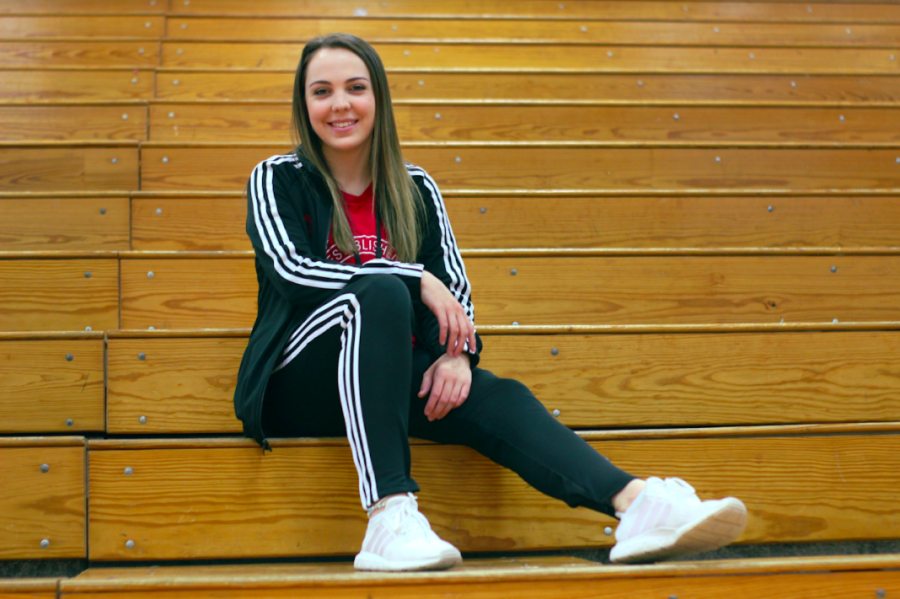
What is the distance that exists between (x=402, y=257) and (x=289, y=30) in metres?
1.13

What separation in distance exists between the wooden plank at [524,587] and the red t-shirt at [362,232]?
1.06ft

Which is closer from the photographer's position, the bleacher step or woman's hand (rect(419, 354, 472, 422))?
the bleacher step

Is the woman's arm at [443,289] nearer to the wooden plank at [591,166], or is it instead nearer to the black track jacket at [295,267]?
the black track jacket at [295,267]

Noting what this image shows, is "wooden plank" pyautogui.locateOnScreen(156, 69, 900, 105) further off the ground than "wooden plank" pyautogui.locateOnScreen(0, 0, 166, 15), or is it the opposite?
"wooden plank" pyautogui.locateOnScreen(0, 0, 166, 15)

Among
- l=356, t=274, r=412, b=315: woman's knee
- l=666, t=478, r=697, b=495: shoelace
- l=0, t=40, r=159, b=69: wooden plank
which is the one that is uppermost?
l=0, t=40, r=159, b=69: wooden plank

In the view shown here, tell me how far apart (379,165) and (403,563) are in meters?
0.41

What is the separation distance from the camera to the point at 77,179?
115 centimetres

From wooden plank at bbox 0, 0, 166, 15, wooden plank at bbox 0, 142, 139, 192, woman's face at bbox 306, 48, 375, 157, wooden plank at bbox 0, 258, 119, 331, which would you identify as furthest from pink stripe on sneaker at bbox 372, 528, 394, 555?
wooden plank at bbox 0, 0, 166, 15

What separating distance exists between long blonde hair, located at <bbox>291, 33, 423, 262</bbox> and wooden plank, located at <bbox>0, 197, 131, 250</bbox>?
38 centimetres

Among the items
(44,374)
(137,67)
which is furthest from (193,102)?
(44,374)

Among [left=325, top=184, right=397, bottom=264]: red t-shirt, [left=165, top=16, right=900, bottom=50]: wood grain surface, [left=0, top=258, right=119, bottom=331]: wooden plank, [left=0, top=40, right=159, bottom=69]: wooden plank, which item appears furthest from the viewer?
[left=165, top=16, right=900, bottom=50]: wood grain surface

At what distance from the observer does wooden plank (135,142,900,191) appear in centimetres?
116

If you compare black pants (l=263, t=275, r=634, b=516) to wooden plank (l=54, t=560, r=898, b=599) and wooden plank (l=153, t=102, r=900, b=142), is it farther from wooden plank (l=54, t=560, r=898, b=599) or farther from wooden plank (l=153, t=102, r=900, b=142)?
wooden plank (l=153, t=102, r=900, b=142)

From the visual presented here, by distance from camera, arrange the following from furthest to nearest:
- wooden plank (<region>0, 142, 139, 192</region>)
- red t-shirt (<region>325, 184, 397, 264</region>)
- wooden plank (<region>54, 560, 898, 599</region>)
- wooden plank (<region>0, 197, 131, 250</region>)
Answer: wooden plank (<region>0, 142, 139, 192</region>) → wooden plank (<region>0, 197, 131, 250</region>) → red t-shirt (<region>325, 184, 397, 264</region>) → wooden plank (<region>54, 560, 898, 599</region>)
